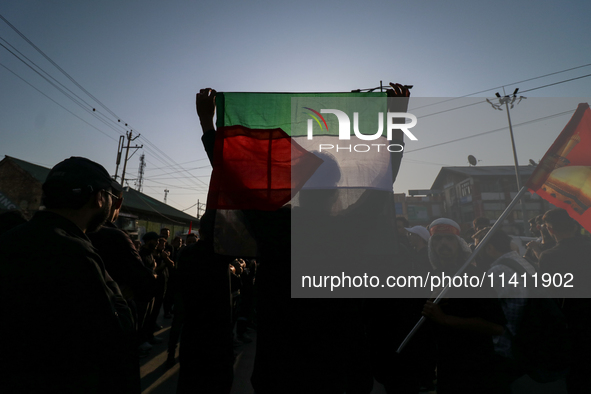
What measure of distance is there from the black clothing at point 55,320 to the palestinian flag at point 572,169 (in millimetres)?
2833

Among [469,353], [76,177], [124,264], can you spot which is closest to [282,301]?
[76,177]

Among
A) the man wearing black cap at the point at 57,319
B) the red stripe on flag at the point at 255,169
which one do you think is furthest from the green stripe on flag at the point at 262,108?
the man wearing black cap at the point at 57,319

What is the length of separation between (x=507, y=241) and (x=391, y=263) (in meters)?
1.57

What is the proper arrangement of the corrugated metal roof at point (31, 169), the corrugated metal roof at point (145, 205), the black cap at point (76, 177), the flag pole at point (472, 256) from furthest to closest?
the corrugated metal roof at point (145, 205) < the corrugated metal roof at point (31, 169) < the flag pole at point (472, 256) < the black cap at point (76, 177)

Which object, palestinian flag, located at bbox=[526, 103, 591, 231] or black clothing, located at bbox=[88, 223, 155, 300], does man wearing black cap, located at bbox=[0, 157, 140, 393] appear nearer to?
black clothing, located at bbox=[88, 223, 155, 300]

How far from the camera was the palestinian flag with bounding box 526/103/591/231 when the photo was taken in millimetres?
2135

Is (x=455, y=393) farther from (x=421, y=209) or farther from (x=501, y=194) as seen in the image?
(x=421, y=209)

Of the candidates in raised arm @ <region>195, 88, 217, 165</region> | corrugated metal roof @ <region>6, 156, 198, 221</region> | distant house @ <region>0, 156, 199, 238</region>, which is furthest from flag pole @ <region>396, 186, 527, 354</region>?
corrugated metal roof @ <region>6, 156, 198, 221</region>

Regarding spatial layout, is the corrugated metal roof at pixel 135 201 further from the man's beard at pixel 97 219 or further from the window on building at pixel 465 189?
the window on building at pixel 465 189

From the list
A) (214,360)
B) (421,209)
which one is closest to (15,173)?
(214,360)

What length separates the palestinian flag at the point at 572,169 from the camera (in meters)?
2.13

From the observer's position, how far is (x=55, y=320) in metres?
1.02

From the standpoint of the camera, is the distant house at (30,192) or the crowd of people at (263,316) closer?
the crowd of people at (263,316)

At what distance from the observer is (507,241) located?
292cm
